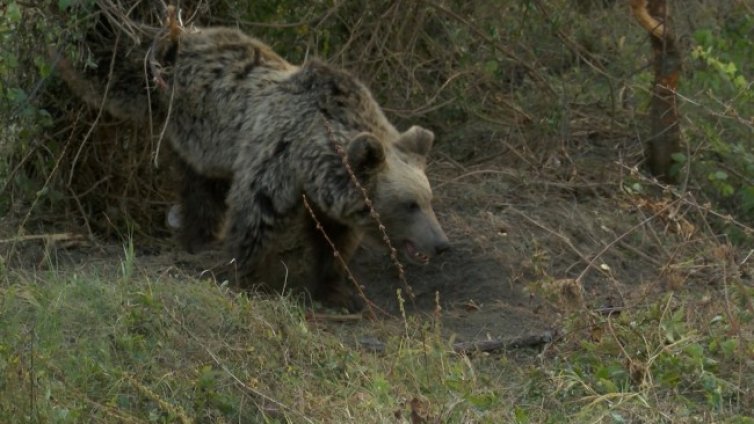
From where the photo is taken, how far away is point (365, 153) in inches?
261

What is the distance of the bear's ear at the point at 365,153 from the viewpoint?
660 cm

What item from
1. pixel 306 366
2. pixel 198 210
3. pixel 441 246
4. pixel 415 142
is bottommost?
pixel 198 210

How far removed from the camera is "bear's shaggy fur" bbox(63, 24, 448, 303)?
22.2 feet

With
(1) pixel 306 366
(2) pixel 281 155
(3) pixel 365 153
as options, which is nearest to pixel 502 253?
(3) pixel 365 153

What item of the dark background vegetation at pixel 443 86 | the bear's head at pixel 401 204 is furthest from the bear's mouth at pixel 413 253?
the dark background vegetation at pixel 443 86

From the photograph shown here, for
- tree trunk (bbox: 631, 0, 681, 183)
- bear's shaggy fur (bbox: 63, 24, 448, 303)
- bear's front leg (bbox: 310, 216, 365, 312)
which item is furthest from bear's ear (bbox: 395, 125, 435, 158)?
tree trunk (bbox: 631, 0, 681, 183)

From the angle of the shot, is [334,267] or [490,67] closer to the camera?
[334,267]

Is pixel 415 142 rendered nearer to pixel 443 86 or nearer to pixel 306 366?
pixel 443 86

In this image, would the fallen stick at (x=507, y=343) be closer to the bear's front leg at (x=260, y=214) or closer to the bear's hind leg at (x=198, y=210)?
the bear's front leg at (x=260, y=214)

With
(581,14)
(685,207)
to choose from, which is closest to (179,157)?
(685,207)

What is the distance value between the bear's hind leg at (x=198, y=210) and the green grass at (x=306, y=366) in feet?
5.32

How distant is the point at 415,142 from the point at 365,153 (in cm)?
52

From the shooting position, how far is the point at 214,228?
300 inches

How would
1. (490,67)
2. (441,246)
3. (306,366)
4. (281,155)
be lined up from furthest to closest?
(490,67) → (281,155) → (441,246) → (306,366)
